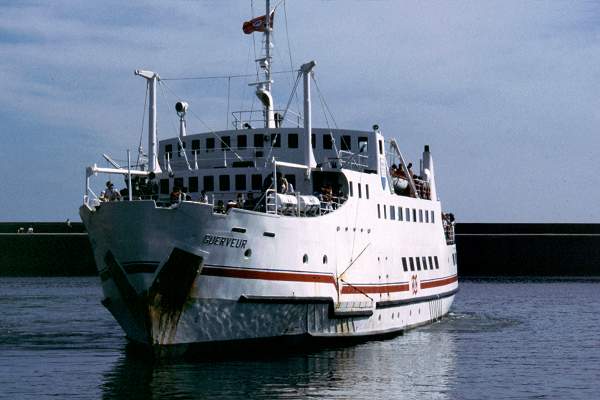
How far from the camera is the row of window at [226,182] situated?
3372cm

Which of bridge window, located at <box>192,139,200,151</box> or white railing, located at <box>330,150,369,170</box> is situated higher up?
bridge window, located at <box>192,139,200,151</box>

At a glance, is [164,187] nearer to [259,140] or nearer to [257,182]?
[257,182]

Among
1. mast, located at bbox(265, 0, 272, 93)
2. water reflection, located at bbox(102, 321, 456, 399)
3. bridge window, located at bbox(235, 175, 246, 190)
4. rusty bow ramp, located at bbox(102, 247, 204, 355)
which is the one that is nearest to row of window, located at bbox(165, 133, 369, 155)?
bridge window, located at bbox(235, 175, 246, 190)

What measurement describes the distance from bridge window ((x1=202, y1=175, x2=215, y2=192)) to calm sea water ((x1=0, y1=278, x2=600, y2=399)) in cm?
650

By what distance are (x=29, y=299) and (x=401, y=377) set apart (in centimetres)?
4267

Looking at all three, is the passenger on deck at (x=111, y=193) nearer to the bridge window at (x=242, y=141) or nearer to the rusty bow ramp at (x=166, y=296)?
the rusty bow ramp at (x=166, y=296)

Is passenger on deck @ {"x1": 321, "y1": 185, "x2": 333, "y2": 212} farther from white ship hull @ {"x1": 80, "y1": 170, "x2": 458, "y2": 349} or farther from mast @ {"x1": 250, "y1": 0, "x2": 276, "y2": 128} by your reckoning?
mast @ {"x1": 250, "y1": 0, "x2": 276, "y2": 128}

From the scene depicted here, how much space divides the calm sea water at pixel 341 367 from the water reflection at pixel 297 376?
31 millimetres

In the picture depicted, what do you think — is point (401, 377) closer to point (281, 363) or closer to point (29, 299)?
point (281, 363)

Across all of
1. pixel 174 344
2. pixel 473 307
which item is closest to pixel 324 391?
pixel 174 344

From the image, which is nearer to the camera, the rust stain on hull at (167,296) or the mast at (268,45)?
the rust stain on hull at (167,296)

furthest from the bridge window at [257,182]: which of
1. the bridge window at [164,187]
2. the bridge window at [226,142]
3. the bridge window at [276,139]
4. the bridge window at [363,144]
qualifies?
the bridge window at [363,144]

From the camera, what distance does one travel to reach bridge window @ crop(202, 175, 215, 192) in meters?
34.3

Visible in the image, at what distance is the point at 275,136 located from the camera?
3659 cm
